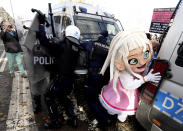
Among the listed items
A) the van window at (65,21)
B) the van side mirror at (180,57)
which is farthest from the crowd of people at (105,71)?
the van window at (65,21)

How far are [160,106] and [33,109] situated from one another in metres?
2.84

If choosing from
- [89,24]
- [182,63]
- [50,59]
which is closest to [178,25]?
[182,63]

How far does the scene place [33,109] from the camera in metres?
3.06

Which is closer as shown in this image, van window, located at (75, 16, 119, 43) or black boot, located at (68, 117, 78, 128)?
black boot, located at (68, 117, 78, 128)

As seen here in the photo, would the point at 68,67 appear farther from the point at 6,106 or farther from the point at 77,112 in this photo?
the point at 6,106

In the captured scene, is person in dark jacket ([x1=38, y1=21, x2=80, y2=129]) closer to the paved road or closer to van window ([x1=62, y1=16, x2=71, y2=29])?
the paved road

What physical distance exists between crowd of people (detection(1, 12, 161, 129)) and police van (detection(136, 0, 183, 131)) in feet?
0.57

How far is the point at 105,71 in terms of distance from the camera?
2.33 meters

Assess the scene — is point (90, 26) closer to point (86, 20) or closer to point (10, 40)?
point (86, 20)

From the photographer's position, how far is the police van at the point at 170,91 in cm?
138

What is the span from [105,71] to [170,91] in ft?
3.70

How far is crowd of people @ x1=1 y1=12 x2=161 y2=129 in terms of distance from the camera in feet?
5.64

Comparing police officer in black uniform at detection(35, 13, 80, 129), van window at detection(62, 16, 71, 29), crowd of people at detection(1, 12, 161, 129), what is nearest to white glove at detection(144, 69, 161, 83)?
crowd of people at detection(1, 12, 161, 129)

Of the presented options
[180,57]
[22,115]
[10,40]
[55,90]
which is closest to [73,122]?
[55,90]
